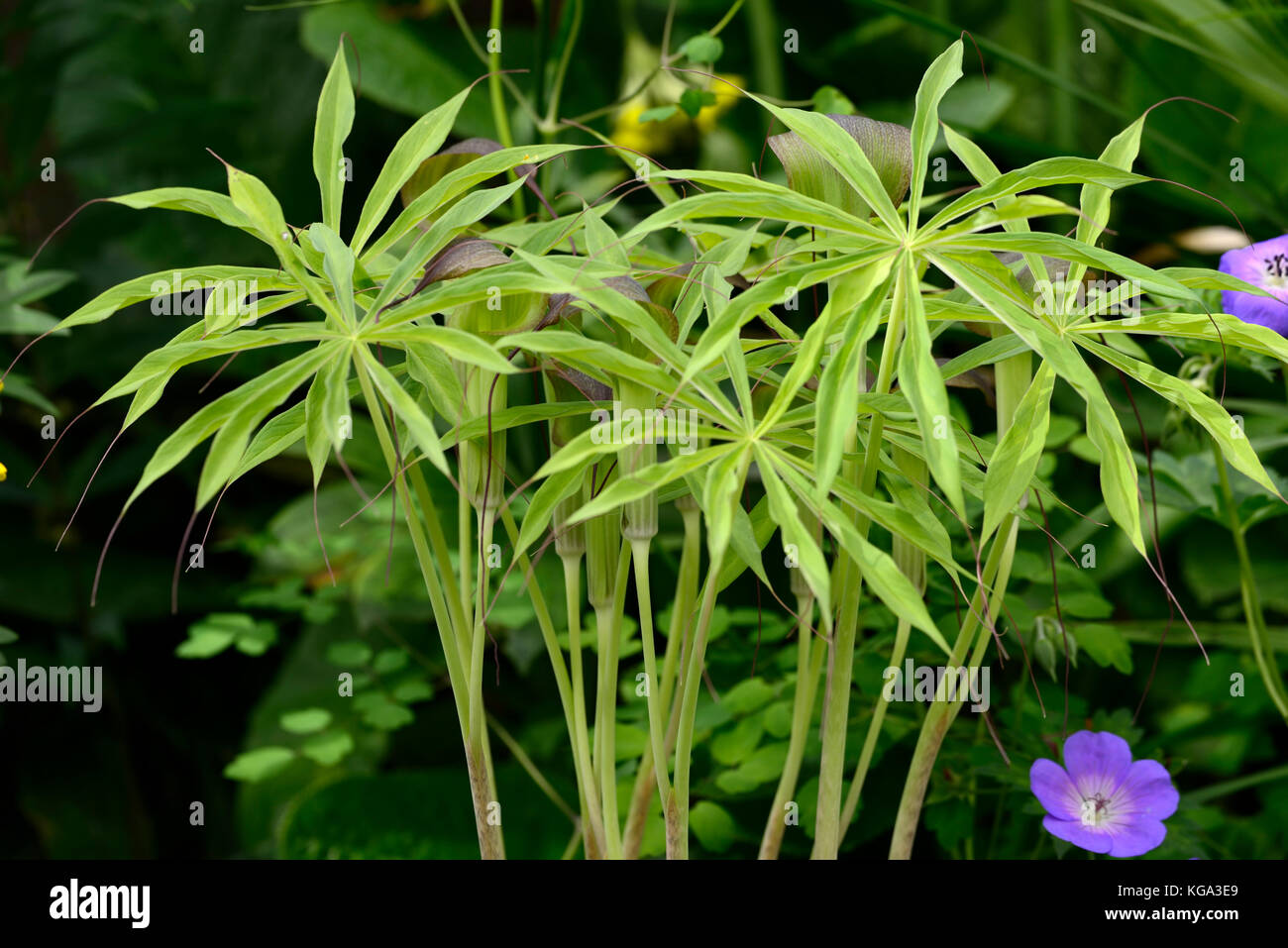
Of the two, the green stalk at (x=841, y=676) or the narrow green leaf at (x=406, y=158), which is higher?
the narrow green leaf at (x=406, y=158)

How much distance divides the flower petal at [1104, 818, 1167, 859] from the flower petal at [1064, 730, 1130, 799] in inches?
0.6

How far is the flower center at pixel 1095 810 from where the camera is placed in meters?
0.44

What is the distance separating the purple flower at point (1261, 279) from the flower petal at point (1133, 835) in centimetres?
23

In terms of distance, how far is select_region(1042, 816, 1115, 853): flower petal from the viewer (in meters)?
0.41

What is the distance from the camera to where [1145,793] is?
18.0 inches

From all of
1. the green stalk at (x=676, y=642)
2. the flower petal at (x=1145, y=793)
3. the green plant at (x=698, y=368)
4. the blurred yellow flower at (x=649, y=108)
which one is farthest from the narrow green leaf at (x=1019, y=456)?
the blurred yellow flower at (x=649, y=108)

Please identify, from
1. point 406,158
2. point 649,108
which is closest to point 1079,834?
point 406,158

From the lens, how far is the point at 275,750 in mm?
672

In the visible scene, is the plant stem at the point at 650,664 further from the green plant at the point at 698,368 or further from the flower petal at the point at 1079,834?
the flower petal at the point at 1079,834

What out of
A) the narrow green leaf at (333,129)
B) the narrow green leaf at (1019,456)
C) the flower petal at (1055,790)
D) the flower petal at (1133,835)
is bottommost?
the flower petal at (1133,835)

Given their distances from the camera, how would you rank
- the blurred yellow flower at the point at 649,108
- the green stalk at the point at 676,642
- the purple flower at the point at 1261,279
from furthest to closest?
the blurred yellow flower at the point at 649,108 < the purple flower at the point at 1261,279 < the green stalk at the point at 676,642

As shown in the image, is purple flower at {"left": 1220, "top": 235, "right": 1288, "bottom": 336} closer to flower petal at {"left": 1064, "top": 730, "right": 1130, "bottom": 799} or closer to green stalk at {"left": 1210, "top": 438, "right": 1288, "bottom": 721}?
green stalk at {"left": 1210, "top": 438, "right": 1288, "bottom": 721}

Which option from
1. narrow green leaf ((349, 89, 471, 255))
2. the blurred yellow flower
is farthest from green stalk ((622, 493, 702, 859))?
the blurred yellow flower

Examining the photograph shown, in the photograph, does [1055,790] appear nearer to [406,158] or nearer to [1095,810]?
[1095,810]
